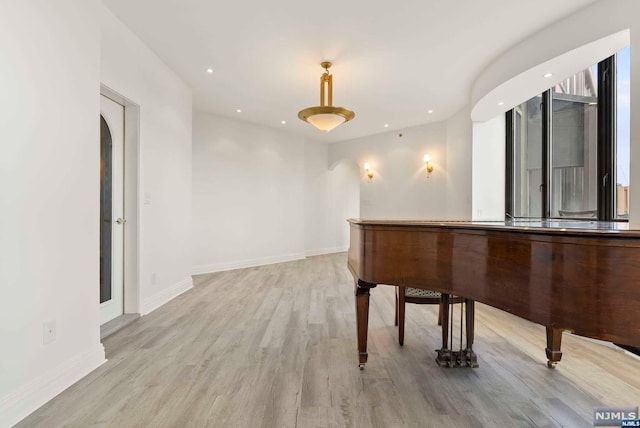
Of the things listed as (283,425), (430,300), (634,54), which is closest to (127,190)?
(283,425)

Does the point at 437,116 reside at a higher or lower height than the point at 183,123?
higher

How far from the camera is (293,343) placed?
243cm

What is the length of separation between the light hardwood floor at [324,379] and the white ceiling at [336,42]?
2.73 metres

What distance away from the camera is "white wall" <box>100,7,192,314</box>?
2.71 metres

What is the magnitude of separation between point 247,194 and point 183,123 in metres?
2.02

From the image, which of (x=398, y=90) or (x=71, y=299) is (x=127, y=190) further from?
(x=398, y=90)

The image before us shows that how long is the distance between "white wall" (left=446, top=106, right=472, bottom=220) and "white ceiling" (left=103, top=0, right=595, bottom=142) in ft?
1.82

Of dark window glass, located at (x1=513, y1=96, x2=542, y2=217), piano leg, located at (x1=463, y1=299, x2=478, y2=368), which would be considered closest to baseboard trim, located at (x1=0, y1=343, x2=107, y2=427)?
piano leg, located at (x1=463, y1=299, x2=478, y2=368)

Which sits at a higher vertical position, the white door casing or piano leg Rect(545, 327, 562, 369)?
the white door casing

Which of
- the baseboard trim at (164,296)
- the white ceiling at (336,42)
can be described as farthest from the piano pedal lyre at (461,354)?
the baseboard trim at (164,296)

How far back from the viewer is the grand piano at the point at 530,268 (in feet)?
3.22

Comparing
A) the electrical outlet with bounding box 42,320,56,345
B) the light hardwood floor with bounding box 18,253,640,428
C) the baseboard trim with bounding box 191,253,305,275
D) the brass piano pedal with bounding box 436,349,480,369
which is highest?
the electrical outlet with bounding box 42,320,56,345

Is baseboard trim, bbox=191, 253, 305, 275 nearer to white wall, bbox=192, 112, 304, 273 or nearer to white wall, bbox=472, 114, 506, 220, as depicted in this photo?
white wall, bbox=192, 112, 304, 273

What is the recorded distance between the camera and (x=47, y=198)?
1.74 m
